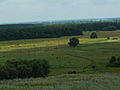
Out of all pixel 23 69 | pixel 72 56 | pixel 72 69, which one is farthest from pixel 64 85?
pixel 72 56

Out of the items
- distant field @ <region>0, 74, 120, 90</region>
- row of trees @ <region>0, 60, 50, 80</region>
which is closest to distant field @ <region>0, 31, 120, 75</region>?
row of trees @ <region>0, 60, 50, 80</region>

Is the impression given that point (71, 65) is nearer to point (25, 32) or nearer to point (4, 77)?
point (4, 77)

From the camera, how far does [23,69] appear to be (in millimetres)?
55156

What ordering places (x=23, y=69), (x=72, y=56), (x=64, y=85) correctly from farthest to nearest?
(x=72, y=56)
(x=23, y=69)
(x=64, y=85)

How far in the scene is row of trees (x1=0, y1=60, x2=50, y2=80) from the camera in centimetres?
5281

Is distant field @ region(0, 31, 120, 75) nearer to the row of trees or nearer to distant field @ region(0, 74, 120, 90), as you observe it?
the row of trees

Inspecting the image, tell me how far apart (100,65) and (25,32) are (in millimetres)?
128946

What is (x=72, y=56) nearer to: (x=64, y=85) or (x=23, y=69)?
(x=23, y=69)

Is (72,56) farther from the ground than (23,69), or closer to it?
closer to it

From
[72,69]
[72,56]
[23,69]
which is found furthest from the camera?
[72,56]

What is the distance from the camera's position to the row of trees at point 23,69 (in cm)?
5281

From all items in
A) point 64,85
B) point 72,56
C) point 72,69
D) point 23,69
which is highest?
point 64,85

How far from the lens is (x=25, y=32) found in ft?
639

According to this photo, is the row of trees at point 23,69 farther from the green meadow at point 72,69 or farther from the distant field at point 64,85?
the distant field at point 64,85
